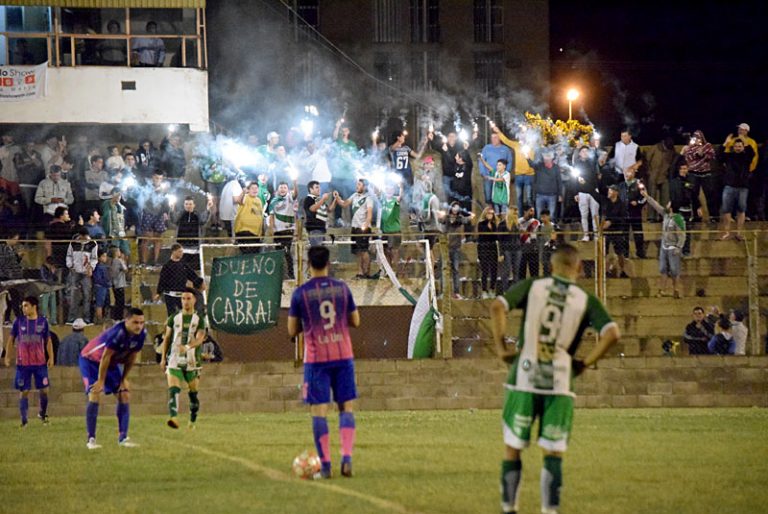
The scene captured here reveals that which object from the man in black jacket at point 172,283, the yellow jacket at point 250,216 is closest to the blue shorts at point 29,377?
the man in black jacket at point 172,283

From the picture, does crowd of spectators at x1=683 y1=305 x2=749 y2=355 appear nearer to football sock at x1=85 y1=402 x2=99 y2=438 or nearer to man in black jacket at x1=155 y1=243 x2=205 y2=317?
man in black jacket at x1=155 y1=243 x2=205 y2=317

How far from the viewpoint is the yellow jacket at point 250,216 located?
24.5 metres

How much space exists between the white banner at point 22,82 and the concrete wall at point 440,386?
11.0m

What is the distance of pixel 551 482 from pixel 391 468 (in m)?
3.61

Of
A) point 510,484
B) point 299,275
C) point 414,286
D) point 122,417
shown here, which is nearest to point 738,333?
point 414,286

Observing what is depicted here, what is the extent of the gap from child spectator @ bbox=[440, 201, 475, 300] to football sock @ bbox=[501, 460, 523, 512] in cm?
1295

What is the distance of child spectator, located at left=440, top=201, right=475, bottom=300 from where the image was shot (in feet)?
77.4

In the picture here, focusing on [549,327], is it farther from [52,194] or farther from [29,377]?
[52,194]

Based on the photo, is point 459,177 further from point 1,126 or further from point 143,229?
point 1,126

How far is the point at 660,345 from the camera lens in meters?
24.2

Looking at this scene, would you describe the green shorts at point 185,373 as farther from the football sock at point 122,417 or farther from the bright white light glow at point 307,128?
the bright white light glow at point 307,128

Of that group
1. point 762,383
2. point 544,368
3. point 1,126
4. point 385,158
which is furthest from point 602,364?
point 1,126

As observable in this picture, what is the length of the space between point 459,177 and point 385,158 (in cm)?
164

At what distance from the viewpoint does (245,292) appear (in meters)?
22.1
